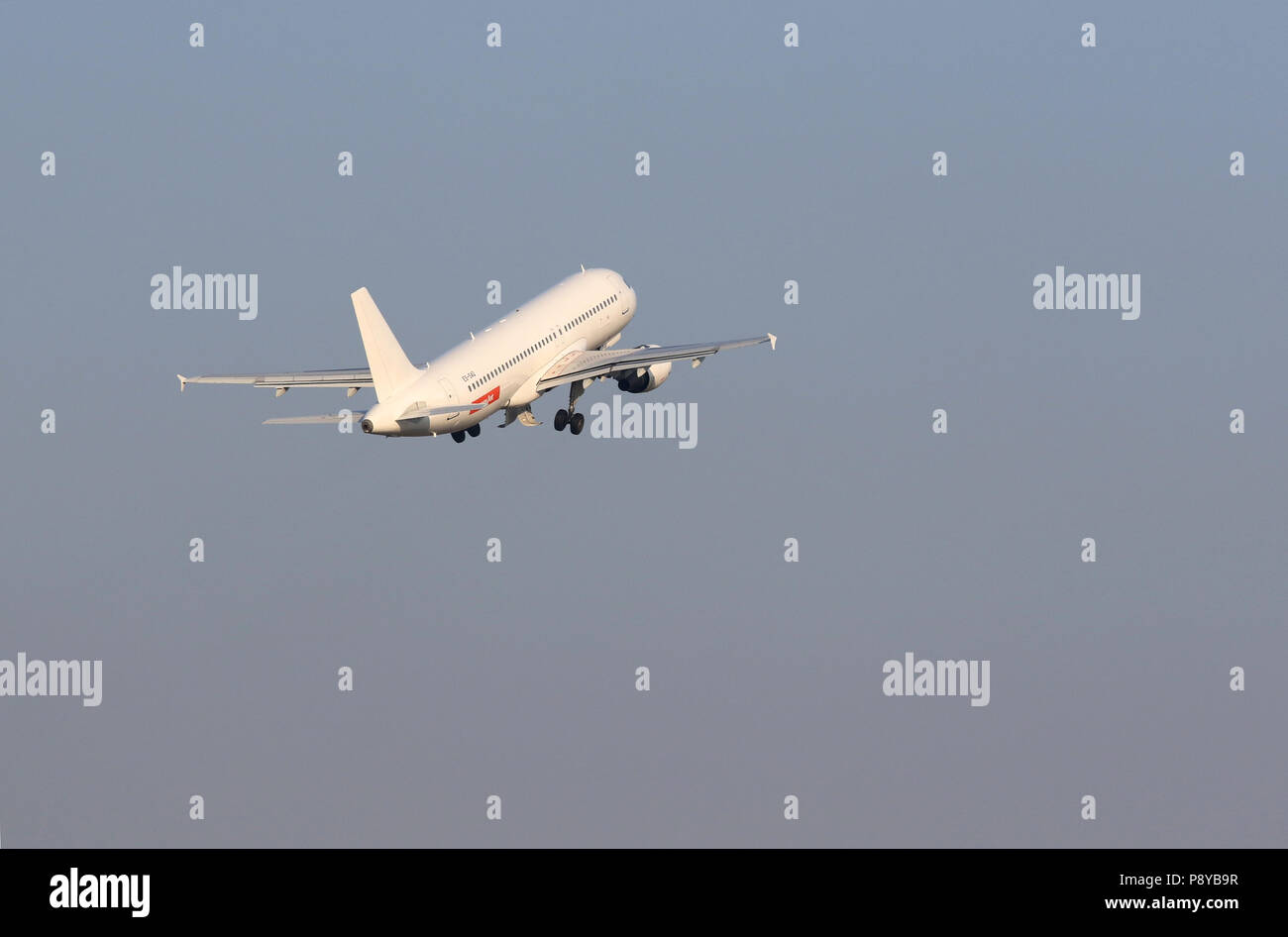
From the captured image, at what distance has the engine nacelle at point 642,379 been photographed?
12388 cm

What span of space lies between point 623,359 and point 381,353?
45.7 feet

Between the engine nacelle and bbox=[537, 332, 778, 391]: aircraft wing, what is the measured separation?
2.08 m

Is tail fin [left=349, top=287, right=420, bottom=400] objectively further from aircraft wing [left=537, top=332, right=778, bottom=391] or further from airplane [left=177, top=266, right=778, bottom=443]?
aircraft wing [left=537, top=332, right=778, bottom=391]

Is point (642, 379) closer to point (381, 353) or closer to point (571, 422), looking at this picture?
point (571, 422)

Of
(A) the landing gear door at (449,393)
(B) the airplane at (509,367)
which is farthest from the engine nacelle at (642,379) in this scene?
(A) the landing gear door at (449,393)

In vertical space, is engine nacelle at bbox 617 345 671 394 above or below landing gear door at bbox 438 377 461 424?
above

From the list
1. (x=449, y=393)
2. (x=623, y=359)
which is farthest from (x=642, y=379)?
(x=449, y=393)

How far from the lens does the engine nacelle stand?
12388cm

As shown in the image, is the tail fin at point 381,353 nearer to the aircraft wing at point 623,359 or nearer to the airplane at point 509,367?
the airplane at point 509,367

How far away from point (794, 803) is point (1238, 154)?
105 feet

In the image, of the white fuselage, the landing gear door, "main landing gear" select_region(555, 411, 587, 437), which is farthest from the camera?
"main landing gear" select_region(555, 411, 587, 437)

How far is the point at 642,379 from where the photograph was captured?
124125 mm

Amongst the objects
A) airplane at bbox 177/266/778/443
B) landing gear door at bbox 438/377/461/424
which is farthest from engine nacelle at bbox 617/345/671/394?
landing gear door at bbox 438/377/461/424
